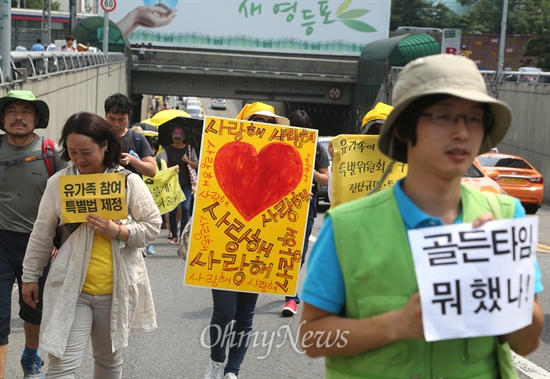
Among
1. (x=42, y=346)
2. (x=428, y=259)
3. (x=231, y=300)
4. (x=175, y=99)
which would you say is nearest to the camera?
(x=428, y=259)

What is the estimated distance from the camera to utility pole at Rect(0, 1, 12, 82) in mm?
11828

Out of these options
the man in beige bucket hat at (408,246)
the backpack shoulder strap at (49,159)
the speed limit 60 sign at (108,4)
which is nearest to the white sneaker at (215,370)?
the backpack shoulder strap at (49,159)

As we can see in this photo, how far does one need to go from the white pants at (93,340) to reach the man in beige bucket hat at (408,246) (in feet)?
8.34

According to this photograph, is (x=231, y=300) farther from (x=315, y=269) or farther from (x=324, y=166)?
(x=315, y=269)

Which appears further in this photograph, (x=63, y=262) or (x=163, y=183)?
(x=163, y=183)

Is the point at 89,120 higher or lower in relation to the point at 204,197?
higher

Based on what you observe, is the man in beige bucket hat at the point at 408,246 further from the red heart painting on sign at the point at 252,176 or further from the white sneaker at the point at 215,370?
the red heart painting on sign at the point at 252,176

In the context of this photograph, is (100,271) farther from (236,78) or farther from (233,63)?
(233,63)

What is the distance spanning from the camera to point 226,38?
70.6m

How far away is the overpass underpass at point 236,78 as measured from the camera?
6103cm

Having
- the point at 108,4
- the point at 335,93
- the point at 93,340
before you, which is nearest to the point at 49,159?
the point at 93,340

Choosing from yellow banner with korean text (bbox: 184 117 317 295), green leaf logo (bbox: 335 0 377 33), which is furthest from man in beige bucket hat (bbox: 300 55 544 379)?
green leaf logo (bbox: 335 0 377 33)

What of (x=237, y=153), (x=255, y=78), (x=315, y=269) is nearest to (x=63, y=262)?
(x=237, y=153)

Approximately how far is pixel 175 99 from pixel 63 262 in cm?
13130
